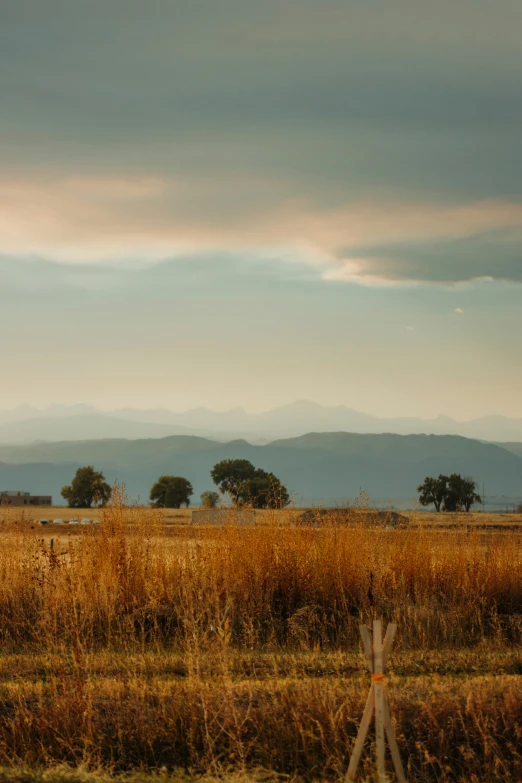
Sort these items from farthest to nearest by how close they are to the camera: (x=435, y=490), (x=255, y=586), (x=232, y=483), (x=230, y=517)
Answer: (x=435, y=490) → (x=232, y=483) → (x=230, y=517) → (x=255, y=586)

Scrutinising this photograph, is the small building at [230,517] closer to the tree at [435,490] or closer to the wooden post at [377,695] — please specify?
the wooden post at [377,695]

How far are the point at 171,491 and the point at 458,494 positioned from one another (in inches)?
1097

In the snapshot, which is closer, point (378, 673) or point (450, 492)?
point (378, 673)

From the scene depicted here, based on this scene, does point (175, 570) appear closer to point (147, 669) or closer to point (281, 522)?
point (281, 522)

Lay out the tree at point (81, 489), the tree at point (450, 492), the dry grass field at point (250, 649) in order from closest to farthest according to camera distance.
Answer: the dry grass field at point (250, 649) → the tree at point (450, 492) → the tree at point (81, 489)

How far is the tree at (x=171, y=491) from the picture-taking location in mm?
88875

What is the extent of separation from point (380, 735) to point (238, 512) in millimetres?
9901

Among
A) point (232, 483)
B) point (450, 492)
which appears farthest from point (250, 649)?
point (450, 492)

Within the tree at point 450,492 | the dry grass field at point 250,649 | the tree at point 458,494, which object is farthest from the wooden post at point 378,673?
the tree at point 458,494

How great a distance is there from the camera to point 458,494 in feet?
253

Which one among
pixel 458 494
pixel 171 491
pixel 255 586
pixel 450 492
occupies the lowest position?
pixel 255 586

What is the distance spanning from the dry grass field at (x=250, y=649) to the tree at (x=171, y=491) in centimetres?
7132

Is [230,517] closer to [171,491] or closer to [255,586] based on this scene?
[255,586]

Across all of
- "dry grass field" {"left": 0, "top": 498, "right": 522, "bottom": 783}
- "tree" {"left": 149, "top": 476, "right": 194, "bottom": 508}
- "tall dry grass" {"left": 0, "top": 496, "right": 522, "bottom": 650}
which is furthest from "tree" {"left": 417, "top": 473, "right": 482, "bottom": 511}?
"tall dry grass" {"left": 0, "top": 496, "right": 522, "bottom": 650}
